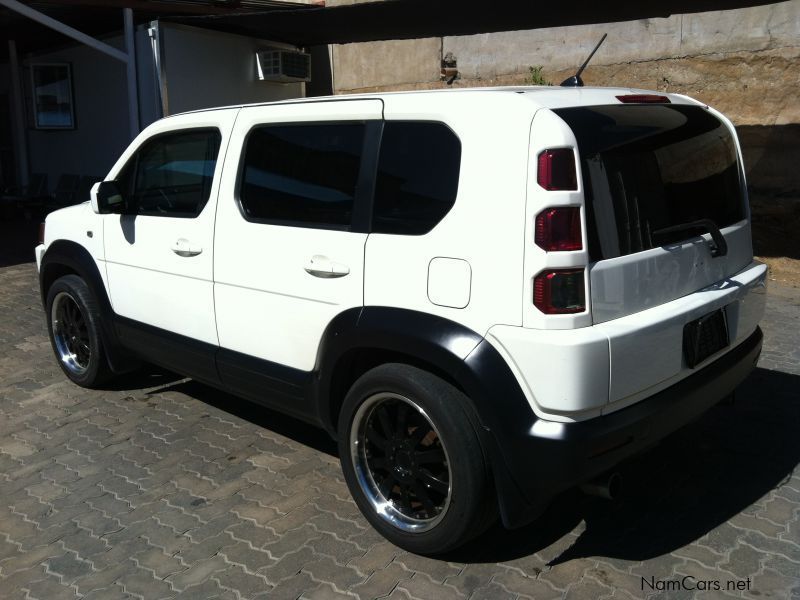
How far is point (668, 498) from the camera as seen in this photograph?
12.2 feet

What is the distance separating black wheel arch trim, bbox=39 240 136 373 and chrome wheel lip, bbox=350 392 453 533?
7.06 ft

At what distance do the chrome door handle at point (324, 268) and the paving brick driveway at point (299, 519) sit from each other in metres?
1.13

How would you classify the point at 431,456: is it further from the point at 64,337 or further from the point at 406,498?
the point at 64,337

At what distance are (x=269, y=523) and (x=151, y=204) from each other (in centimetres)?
201

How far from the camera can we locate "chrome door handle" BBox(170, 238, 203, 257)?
161 inches

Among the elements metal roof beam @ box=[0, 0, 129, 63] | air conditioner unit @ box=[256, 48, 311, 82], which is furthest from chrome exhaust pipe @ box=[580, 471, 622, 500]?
air conditioner unit @ box=[256, 48, 311, 82]

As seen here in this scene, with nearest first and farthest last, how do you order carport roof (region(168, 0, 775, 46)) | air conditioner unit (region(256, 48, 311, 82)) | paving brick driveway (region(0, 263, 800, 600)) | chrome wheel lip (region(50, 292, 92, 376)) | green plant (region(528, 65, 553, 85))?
paving brick driveway (region(0, 263, 800, 600))
chrome wheel lip (region(50, 292, 92, 376))
carport roof (region(168, 0, 775, 46))
green plant (region(528, 65, 553, 85))
air conditioner unit (region(256, 48, 311, 82))

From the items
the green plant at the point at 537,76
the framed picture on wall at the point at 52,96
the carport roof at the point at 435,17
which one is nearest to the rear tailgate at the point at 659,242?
the carport roof at the point at 435,17

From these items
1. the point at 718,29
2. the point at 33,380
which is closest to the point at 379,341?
the point at 33,380

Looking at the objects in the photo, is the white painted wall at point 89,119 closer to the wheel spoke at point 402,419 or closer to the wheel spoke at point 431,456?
the wheel spoke at point 402,419

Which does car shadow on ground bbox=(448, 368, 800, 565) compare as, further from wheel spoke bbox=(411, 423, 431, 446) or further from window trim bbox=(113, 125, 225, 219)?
window trim bbox=(113, 125, 225, 219)

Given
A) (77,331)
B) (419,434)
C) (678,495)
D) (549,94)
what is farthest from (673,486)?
(77,331)

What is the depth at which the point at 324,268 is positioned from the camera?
341 cm

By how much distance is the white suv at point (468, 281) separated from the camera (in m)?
2.77
